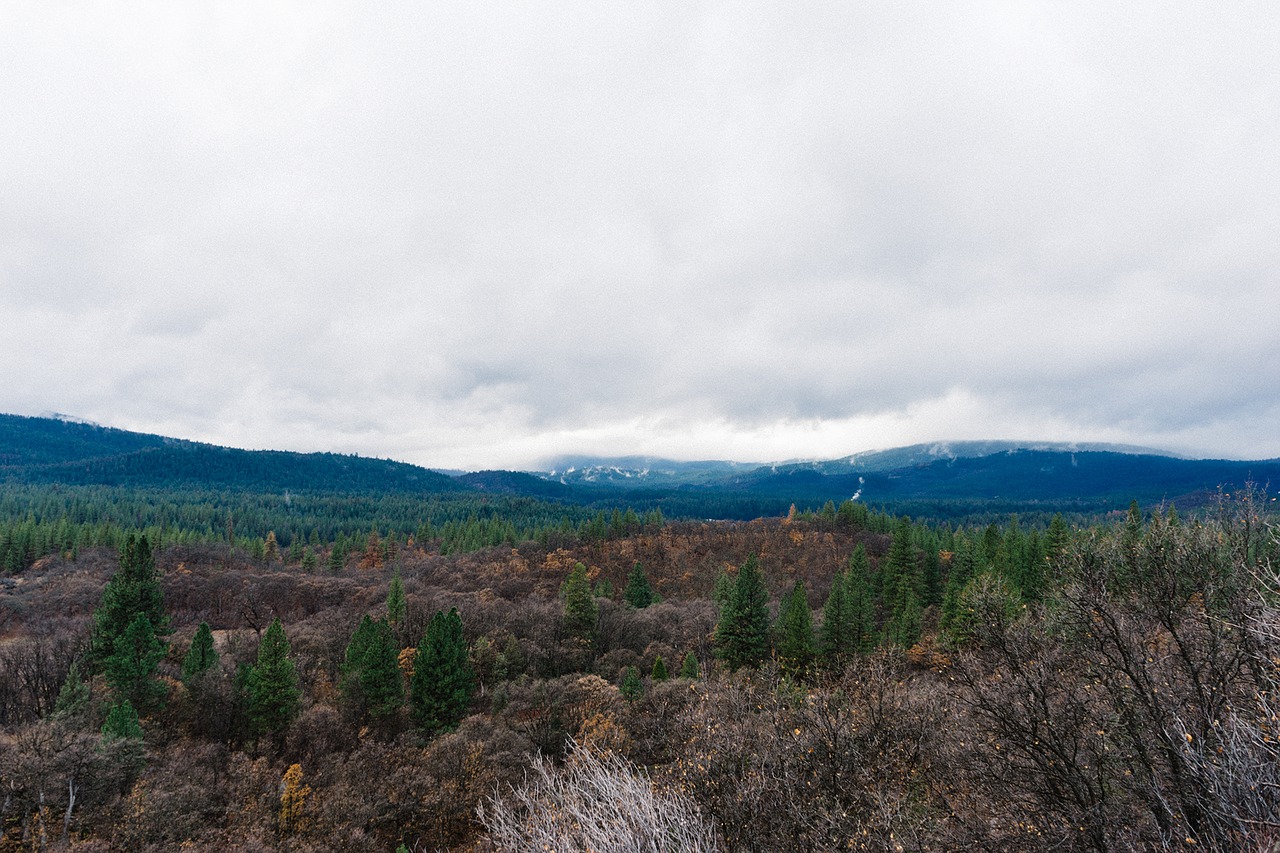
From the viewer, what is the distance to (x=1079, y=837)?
45.4 ft

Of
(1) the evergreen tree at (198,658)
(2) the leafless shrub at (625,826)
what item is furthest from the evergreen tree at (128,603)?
(2) the leafless shrub at (625,826)

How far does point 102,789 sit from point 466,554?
93.8 meters

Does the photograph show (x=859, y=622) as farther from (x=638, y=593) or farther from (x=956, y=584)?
(x=638, y=593)

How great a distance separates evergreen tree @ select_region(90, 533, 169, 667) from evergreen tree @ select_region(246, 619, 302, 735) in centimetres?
1076

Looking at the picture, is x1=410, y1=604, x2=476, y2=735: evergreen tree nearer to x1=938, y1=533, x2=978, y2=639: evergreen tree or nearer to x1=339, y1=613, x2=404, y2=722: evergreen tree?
x1=339, y1=613, x2=404, y2=722: evergreen tree

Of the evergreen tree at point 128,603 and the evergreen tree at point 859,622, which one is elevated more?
the evergreen tree at point 128,603

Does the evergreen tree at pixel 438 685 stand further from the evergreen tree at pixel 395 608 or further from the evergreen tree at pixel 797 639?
the evergreen tree at pixel 797 639

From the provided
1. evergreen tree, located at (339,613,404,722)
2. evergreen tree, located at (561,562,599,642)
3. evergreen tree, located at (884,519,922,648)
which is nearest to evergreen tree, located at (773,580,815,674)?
evergreen tree, located at (884,519,922,648)

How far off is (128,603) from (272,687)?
14.6 m

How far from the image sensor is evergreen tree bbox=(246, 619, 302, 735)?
4262 cm

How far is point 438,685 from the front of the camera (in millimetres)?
47000

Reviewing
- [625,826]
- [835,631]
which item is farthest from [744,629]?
[625,826]

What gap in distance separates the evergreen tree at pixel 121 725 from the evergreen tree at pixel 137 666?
10172mm

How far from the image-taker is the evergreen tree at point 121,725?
3177 cm
